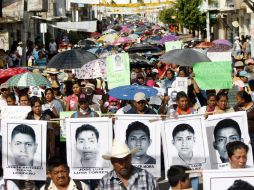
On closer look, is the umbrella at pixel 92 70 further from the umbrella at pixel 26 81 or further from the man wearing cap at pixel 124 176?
the man wearing cap at pixel 124 176

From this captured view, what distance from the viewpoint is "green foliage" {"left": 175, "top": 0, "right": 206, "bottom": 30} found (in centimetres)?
7412

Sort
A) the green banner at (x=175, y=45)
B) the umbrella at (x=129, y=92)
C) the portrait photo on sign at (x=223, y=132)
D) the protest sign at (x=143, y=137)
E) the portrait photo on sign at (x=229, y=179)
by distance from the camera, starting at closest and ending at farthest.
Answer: the portrait photo on sign at (x=229, y=179) < the portrait photo on sign at (x=223, y=132) < the protest sign at (x=143, y=137) < the umbrella at (x=129, y=92) < the green banner at (x=175, y=45)

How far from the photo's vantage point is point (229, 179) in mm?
7129

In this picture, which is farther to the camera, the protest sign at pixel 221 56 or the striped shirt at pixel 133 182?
the protest sign at pixel 221 56

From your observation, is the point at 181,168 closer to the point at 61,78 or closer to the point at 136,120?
the point at 136,120

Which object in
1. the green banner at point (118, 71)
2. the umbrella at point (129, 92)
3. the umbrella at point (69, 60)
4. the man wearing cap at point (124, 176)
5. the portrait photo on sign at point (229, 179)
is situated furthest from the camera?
the umbrella at point (69, 60)

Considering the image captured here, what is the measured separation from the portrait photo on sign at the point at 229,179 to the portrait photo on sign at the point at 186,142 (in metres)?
2.43

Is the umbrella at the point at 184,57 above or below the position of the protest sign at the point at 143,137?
above

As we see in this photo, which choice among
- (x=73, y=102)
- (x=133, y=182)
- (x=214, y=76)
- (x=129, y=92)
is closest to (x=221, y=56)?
(x=214, y=76)

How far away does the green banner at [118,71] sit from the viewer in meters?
15.7

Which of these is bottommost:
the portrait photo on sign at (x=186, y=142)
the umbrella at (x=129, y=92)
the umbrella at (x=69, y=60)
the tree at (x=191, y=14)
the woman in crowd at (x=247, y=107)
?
the portrait photo on sign at (x=186, y=142)

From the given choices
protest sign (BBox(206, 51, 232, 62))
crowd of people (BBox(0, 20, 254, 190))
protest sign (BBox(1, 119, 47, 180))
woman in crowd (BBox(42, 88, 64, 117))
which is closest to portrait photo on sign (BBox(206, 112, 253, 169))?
crowd of people (BBox(0, 20, 254, 190))

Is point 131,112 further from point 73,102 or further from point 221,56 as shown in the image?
point 221,56

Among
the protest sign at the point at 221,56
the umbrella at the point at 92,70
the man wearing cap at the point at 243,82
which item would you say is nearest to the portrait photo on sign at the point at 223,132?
the man wearing cap at the point at 243,82
